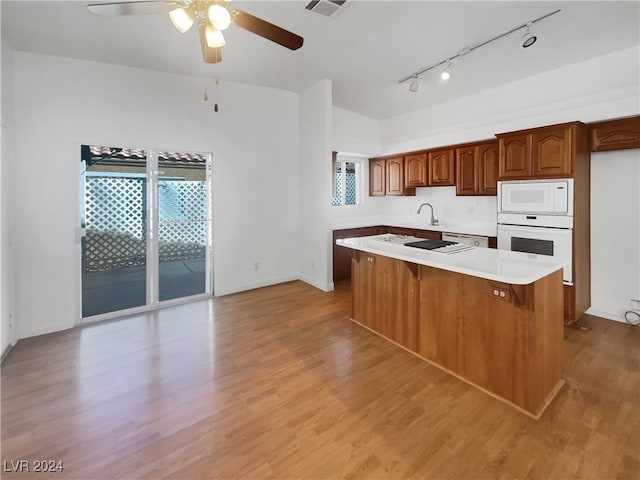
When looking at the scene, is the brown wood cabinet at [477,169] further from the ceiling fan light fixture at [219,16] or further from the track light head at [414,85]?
the ceiling fan light fixture at [219,16]

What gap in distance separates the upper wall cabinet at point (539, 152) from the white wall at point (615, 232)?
605mm

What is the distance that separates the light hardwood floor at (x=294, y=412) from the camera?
1578 millimetres

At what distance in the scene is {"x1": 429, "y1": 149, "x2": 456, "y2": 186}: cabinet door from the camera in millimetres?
4594

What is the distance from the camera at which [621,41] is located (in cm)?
300

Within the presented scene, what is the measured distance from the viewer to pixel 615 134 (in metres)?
3.17

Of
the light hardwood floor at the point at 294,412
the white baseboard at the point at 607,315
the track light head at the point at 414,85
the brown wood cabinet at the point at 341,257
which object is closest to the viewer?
the light hardwood floor at the point at 294,412

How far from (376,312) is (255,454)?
5.80ft

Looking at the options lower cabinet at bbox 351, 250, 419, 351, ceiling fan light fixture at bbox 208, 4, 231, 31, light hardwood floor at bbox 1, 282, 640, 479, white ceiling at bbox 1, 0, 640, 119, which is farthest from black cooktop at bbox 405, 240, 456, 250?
ceiling fan light fixture at bbox 208, 4, 231, 31

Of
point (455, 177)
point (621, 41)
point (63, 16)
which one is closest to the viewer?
point (63, 16)

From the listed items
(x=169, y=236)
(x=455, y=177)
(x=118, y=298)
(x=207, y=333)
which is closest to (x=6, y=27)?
(x=169, y=236)

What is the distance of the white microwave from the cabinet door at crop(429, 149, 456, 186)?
96 cm

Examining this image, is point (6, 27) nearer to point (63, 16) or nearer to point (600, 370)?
point (63, 16)

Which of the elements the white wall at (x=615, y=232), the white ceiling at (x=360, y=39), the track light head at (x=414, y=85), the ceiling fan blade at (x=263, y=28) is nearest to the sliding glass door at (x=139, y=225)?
the white ceiling at (x=360, y=39)

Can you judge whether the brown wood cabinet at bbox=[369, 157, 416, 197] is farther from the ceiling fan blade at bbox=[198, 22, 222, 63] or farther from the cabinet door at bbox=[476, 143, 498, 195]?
the ceiling fan blade at bbox=[198, 22, 222, 63]
